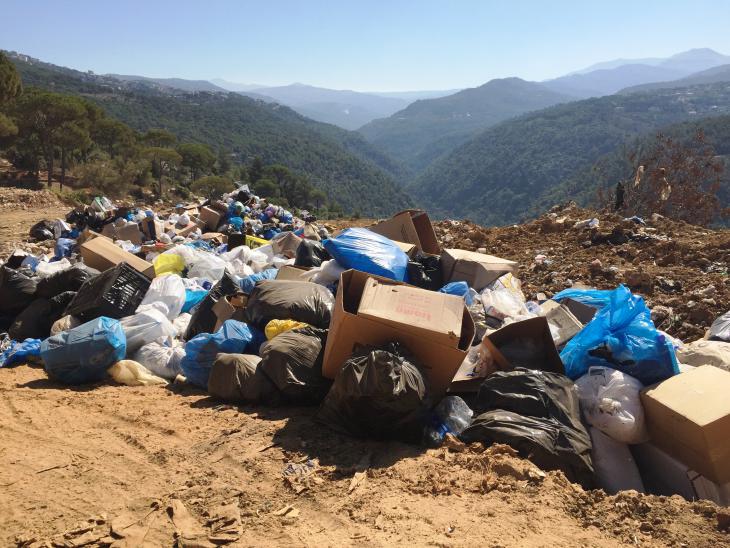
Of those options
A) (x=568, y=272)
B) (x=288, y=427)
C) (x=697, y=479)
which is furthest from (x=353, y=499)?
(x=568, y=272)

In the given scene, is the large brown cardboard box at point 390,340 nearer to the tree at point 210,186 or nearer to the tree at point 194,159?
the tree at point 210,186

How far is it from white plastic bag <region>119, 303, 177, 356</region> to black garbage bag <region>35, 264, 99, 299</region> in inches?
32.9

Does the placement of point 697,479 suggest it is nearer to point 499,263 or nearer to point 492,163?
point 499,263

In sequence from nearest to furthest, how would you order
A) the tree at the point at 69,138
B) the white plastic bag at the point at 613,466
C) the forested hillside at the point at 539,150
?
the white plastic bag at the point at 613,466 < the tree at the point at 69,138 < the forested hillside at the point at 539,150

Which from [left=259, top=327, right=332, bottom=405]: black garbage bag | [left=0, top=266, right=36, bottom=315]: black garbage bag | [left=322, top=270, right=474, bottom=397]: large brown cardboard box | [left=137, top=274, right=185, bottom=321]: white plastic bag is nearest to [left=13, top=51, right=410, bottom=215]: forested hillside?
[left=0, top=266, right=36, bottom=315]: black garbage bag

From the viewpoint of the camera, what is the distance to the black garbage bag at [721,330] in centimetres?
324

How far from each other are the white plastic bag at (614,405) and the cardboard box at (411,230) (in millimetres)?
2516

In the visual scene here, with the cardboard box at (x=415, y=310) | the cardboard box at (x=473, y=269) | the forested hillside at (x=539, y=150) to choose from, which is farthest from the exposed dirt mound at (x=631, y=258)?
the forested hillside at (x=539, y=150)

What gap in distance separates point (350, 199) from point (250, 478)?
233ft

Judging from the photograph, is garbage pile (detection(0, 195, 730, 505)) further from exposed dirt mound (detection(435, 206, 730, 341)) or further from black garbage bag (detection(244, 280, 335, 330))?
exposed dirt mound (detection(435, 206, 730, 341))

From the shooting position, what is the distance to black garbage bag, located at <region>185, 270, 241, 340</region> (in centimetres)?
379

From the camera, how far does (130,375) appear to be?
10.6 feet

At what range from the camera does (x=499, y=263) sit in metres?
4.17

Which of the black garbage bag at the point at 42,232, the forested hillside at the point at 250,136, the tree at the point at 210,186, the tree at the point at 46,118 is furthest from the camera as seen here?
the forested hillside at the point at 250,136
